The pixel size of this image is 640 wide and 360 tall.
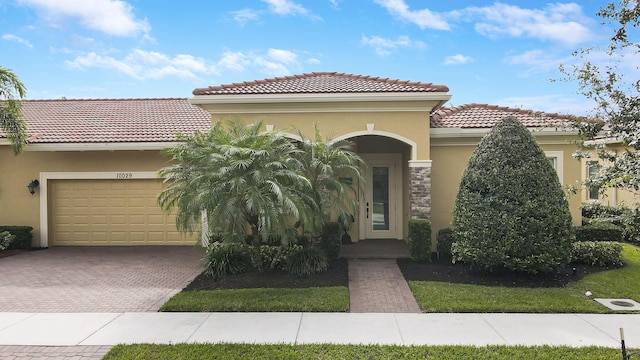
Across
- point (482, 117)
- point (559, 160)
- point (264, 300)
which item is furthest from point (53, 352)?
point (559, 160)

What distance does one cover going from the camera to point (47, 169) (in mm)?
12805

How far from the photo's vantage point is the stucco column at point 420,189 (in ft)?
33.9

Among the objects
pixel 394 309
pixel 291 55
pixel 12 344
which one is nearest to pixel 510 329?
pixel 394 309

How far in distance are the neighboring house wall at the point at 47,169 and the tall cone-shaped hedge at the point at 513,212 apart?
32.1ft

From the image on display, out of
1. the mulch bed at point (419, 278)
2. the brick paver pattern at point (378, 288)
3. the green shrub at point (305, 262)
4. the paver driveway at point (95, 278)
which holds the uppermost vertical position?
the green shrub at point (305, 262)

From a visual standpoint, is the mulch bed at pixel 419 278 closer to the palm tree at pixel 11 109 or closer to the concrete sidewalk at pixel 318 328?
the concrete sidewalk at pixel 318 328

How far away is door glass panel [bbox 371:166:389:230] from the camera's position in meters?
13.2

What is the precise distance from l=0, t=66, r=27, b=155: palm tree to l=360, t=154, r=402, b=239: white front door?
10.6 m

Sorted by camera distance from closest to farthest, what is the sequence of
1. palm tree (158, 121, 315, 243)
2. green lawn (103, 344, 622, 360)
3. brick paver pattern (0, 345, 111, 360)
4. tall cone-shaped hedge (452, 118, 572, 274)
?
green lawn (103, 344, 622, 360), brick paver pattern (0, 345, 111, 360), palm tree (158, 121, 315, 243), tall cone-shaped hedge (452, 118, 572, 274)

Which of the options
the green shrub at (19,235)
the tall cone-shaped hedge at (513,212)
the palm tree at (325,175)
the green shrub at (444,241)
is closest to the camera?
the tall cone-shaped hedge at (513,212)

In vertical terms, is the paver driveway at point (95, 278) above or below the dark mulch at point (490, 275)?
below

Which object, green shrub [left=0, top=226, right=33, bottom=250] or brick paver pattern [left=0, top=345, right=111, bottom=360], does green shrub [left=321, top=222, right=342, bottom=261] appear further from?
green shrub [left=0, top=226, right=33, bottom=250]

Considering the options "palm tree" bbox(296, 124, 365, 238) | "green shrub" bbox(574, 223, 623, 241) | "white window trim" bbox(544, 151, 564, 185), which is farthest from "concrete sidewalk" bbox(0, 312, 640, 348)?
"white window trim" bbox(544, 151, 564, 185)

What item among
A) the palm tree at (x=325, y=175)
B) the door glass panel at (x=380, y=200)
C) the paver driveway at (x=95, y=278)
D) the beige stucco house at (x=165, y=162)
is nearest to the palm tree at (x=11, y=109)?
the beige stucco house at (x=165, y=162)
